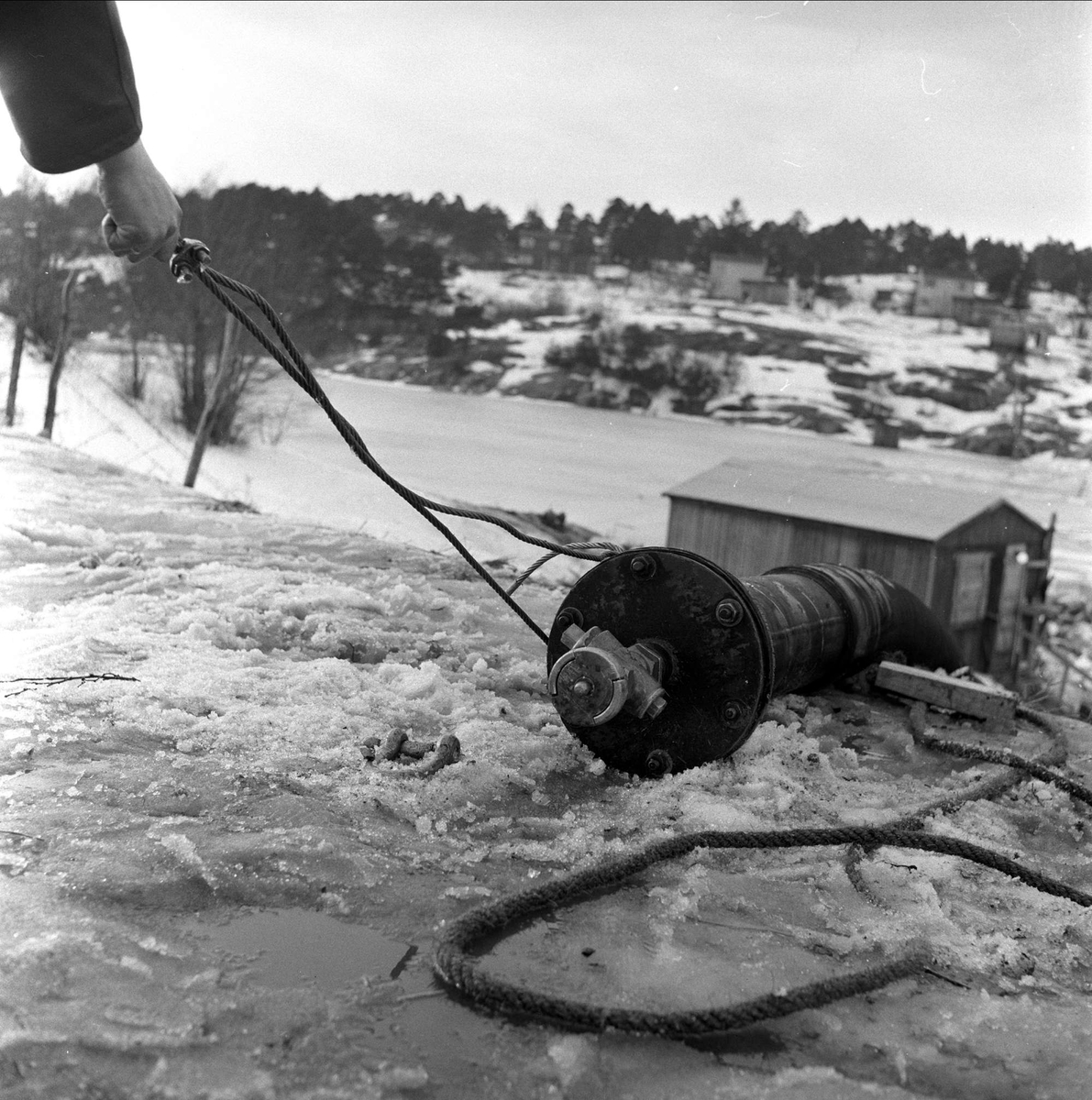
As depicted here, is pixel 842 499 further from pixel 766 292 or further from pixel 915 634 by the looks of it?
pixel 766 292

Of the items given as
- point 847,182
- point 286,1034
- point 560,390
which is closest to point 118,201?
point 286,1034

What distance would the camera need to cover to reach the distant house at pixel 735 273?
95.9m

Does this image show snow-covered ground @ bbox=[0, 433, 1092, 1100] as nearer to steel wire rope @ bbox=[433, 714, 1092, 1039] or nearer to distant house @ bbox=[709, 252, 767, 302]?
steel wire rope @ bbox=[433, 714, 1092, 1039]

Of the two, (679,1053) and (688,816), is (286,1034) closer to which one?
(679,1053)

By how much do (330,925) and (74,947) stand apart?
1.29ft

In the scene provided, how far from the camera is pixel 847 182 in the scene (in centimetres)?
11306

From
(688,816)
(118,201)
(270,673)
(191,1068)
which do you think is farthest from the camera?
(270,673)

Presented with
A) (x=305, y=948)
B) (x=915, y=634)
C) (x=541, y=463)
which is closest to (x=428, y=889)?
(x=305, y=948)

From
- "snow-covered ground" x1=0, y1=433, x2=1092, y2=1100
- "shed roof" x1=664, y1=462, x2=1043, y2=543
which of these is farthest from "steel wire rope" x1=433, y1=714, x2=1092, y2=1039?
"shed roof" x1=664, y1=462, x2=1043, y2=543

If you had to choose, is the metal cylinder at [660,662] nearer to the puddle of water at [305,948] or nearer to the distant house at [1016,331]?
the puddle of water at [305,948]

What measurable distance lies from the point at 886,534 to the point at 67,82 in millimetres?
19617

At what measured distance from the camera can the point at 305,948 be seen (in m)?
1.65

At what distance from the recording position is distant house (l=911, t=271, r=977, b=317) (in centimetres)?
9331

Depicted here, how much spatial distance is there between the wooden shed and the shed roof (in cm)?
3
